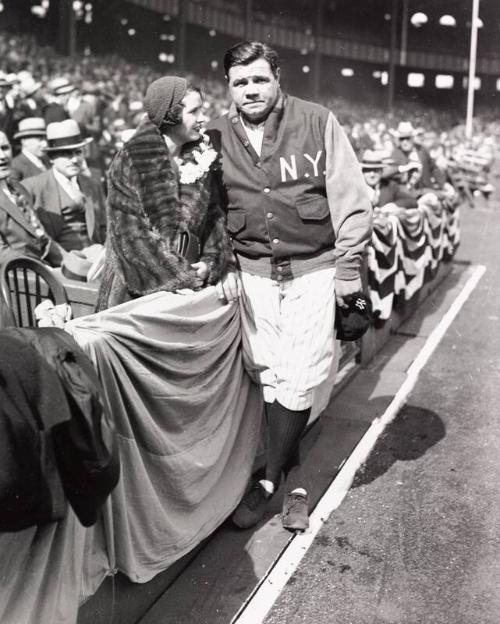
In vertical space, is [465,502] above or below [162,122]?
below

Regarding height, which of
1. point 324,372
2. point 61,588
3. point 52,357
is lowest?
point 61,588

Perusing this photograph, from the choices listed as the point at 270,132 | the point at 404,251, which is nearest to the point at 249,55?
the point at 270,132

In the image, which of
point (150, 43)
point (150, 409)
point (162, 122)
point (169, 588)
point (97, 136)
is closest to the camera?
point (150, 409)

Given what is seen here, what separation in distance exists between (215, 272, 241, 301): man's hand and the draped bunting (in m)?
2.90

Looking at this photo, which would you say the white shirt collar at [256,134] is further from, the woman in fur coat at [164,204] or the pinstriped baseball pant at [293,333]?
the pinstriped baseball pant at [293,333]

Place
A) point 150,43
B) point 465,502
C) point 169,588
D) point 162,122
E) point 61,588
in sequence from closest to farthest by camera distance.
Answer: point 61,588, point 169,588, point 162,122, point 465,502, point 150,43

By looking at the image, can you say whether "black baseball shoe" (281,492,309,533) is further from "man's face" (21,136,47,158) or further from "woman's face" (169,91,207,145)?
"man's face" (21,136,47,158)

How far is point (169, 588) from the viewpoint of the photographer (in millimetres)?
3619

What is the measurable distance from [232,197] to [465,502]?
193cm

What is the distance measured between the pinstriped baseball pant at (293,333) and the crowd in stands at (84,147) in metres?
2.53

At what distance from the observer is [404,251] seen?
829 cm

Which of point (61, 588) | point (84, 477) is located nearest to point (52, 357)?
point (84, 477)

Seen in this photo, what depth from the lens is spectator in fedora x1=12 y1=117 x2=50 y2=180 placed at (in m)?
8.41

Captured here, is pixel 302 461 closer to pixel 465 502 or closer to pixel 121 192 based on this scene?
pixel 465 502
